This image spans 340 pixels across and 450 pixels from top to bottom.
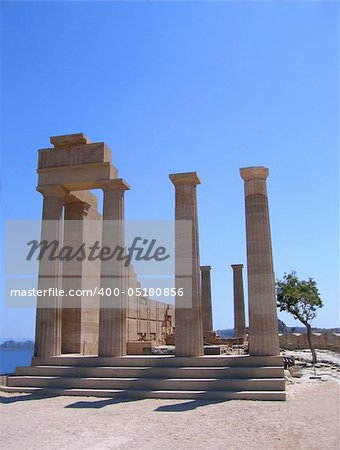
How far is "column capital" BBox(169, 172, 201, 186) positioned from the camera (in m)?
23.0

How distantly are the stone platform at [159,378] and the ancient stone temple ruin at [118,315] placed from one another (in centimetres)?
4

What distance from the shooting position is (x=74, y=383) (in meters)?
19.7

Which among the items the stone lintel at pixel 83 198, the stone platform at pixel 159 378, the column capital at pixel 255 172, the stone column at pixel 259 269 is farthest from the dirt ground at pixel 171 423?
the stone lintel at pixel 83 198

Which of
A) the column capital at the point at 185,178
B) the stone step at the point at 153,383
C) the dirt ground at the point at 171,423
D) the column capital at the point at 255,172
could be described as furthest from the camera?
the column capital at the point at 185,178

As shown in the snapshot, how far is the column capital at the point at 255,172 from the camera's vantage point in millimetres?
21984

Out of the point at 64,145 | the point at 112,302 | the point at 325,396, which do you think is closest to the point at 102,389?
the point at 112,302

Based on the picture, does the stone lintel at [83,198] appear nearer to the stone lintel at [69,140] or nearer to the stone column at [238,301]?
the stone lintel at [69,140]

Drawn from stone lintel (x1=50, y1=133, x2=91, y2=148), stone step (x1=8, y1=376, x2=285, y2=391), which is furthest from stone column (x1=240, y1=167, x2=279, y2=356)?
stone lintel (x1=50, y1=133, x2=91, y2=148)

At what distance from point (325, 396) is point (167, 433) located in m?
7.72

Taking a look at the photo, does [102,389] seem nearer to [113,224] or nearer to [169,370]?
[169,370]

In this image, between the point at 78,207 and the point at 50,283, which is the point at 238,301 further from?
the point at 50,283

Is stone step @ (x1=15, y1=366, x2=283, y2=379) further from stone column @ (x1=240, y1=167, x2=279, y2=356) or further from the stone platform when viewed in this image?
stone column @ (x1=240, y1=167, x2=279, y2=356)

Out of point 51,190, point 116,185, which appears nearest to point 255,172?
point 116,185

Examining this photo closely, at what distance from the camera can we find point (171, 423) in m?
13.2
